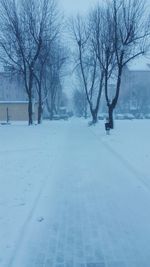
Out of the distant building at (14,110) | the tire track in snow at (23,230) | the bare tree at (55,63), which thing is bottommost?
the distant building at (14,110)

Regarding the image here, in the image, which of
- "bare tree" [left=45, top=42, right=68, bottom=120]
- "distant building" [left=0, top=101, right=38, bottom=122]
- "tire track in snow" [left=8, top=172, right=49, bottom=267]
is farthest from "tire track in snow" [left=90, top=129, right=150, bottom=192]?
"distant building" [left=0, top=101, right=38, bottom=122]

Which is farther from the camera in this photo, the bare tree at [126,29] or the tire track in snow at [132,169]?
the bare tree at [126,29]

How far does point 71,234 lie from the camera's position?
5852mm

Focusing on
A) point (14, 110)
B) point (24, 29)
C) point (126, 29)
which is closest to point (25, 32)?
point (24, 29)

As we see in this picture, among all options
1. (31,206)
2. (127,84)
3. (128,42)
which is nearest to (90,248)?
(31,206)

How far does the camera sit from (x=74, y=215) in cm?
684

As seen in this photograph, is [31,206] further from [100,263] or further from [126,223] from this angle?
[100,263]

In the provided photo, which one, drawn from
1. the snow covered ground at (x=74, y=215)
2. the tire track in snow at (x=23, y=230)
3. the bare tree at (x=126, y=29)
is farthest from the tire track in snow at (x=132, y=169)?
the bare tree at (x=126, y=29)

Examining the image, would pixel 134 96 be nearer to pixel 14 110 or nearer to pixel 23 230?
pixel 14 110

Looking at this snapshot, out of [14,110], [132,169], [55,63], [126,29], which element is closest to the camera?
[132,169]

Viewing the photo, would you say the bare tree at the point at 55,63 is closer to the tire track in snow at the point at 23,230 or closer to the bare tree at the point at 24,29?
the bare tree at the point at 24,29

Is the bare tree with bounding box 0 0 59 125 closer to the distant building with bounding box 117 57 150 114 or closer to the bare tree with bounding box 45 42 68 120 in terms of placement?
the bare tree with bounding box 45 42 68 120

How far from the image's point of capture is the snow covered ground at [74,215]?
5.03 m

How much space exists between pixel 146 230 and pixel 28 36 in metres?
34.2
